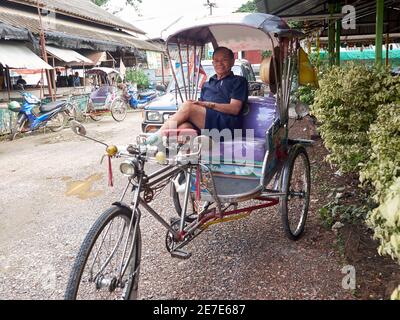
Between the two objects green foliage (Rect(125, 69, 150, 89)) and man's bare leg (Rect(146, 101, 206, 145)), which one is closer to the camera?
man's bare leg (Rect(146, 101, 206, 145))

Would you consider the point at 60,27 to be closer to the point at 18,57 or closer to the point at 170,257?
the point at 18,57

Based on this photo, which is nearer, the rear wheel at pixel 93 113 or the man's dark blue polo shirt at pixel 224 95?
the man's dark blue polo shirt at pixel 224 95

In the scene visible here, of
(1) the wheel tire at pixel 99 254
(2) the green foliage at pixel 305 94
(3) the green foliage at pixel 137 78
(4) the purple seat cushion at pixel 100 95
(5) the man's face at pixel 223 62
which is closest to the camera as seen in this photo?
(1) the wheel tire at pixel 99 254

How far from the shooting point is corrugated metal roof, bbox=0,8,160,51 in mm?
11820

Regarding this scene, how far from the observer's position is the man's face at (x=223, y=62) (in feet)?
12.9

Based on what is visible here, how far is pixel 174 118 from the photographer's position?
11.5 feet

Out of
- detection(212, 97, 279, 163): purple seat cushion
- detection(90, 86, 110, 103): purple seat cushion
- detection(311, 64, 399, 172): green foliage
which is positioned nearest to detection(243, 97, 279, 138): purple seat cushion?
detection(212, 97, 279, 163): purple seat cushion

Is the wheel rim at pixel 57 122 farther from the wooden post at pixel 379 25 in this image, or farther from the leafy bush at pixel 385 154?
the leafy bush at pixel 385 154

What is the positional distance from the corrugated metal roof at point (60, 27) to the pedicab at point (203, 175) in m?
9.47

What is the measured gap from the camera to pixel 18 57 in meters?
10.4

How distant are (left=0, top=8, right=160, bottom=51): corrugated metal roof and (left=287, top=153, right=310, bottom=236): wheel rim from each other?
33.7ft

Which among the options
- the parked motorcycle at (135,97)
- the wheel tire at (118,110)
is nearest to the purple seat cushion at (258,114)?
the wheel tire at (118,110)

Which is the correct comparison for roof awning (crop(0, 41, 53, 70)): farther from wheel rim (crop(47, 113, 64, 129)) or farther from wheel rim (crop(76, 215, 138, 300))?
wheel rim (crop(76, 215, 138, 300))

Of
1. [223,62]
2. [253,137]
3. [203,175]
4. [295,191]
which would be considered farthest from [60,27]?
[203,175]
